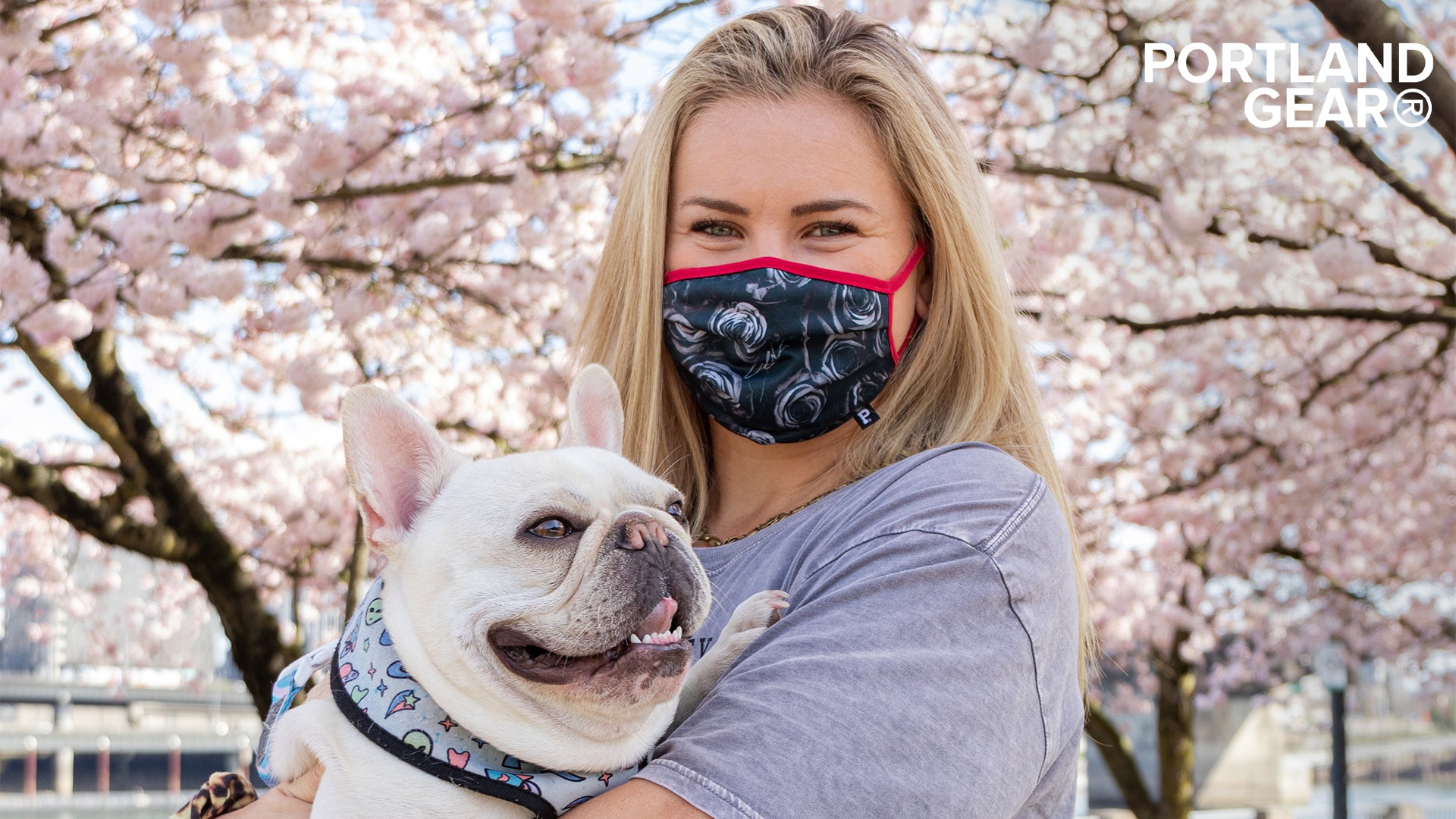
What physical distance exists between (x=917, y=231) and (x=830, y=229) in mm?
232

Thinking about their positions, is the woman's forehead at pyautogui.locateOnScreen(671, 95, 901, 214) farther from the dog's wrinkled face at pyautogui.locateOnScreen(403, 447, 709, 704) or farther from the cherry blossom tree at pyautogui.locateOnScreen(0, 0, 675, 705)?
the cherry blossom tree at pyautogui.locateOnScreen(0, 0, 675, 705)

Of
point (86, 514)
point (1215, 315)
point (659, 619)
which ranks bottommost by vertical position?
point (86, 514)

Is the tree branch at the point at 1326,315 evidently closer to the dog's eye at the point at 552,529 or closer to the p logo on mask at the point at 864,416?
the p logo on mask at the point at 864,416

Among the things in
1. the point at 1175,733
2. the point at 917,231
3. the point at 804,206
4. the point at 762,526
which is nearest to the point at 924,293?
the point at 917,231

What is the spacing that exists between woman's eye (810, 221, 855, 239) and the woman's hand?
133cm

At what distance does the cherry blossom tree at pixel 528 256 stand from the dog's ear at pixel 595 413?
1.56 m

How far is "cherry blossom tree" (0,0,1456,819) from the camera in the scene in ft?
20.8

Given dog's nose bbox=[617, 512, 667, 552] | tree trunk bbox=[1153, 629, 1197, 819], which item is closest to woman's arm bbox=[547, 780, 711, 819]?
dog's nose bbox=[617, 512, 667, 552]

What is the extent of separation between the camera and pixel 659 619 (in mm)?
1758

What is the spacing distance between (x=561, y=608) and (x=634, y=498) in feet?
1.05

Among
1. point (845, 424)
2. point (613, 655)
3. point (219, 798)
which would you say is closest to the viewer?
point (613, 655)

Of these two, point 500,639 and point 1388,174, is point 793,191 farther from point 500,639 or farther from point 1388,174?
point 1388,174

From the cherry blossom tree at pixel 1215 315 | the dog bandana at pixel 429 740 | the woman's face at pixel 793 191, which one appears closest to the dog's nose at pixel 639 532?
the dog bandana at pixel 429 740

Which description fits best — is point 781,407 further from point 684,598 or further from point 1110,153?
point 1110,153
